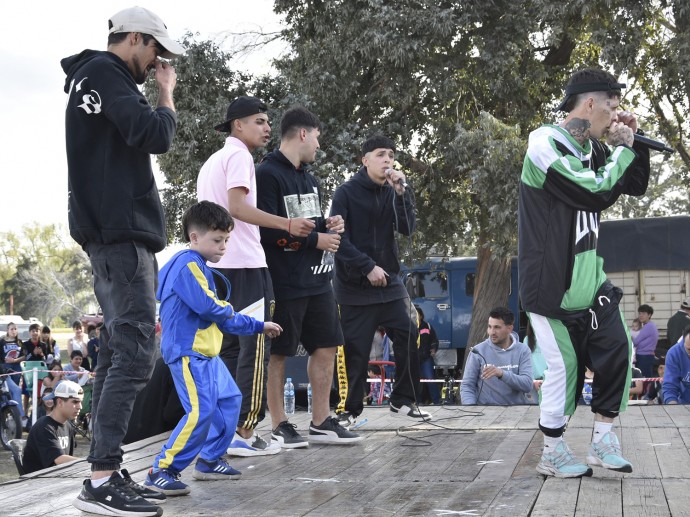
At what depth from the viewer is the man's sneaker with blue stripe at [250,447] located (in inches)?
212

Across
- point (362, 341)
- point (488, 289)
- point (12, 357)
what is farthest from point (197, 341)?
point (488, 289)

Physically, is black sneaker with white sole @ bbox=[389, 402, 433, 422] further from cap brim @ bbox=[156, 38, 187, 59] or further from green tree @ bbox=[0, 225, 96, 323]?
green tree @ bbox=[0, 225, 96, 323]

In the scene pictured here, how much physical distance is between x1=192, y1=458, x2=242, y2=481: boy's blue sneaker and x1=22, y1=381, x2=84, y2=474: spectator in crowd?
8.60 feet

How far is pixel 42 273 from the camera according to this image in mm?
104312

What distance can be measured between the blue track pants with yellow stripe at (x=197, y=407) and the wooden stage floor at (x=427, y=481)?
207 mm

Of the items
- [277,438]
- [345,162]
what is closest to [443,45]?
[345,162]

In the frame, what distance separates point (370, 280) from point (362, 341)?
45 cm

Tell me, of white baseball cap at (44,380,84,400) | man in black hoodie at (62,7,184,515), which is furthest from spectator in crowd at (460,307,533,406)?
man in black hoodie at (62,7,184,515)

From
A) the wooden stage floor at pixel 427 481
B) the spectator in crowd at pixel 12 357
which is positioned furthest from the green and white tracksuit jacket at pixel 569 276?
the spectator in crowd at pixel 12 357

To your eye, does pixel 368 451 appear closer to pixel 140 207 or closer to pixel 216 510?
pixel 216 510

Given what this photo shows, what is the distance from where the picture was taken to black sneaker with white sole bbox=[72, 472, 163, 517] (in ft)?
12.7

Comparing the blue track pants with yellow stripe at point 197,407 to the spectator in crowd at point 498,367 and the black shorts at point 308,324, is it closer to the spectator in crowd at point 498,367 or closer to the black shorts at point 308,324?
the black shorts at point 308,324

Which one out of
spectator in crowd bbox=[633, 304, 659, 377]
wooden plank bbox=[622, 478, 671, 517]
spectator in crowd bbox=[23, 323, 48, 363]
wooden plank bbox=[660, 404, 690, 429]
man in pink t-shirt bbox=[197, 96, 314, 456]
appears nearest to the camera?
wooden plank bbox=[622, 478, 671, 517]

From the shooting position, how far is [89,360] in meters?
19.3
